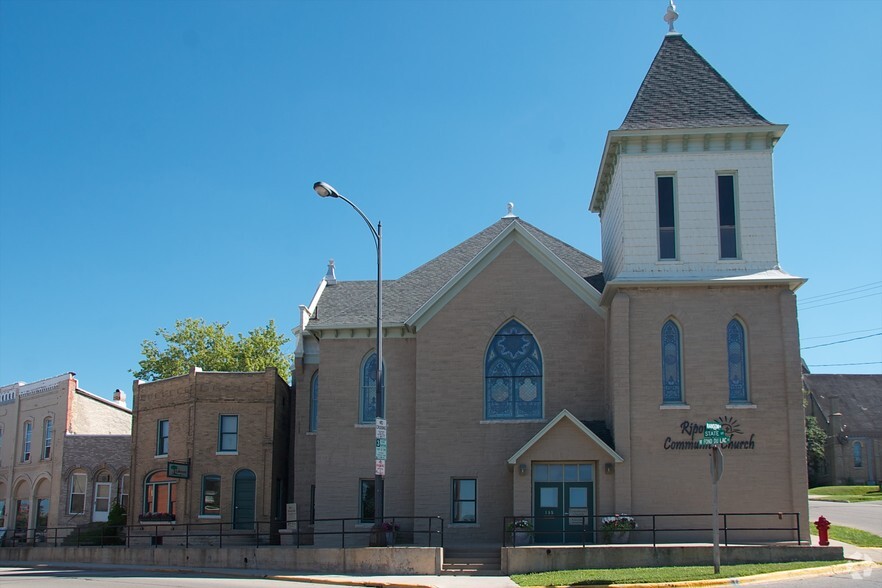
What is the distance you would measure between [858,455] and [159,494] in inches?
2309

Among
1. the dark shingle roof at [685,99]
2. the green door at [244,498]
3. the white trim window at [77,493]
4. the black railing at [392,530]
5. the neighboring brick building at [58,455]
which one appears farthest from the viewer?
the white trim window at [77,493]

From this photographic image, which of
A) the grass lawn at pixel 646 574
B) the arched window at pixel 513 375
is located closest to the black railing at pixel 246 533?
the arched window at pixel 513 375

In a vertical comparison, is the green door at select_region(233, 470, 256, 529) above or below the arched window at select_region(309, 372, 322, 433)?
below

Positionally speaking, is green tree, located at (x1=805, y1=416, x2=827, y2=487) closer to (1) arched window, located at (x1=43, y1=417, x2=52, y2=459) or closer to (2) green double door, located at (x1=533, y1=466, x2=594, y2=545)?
(2) green double door, located at (x1=533, y1=466, x2=594, y2=545)

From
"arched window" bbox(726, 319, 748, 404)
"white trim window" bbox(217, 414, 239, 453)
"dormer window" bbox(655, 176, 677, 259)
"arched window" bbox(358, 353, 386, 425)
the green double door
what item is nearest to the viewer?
"arched window" bbox(726, 319, 748, 404)

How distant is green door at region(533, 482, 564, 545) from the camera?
27.5m

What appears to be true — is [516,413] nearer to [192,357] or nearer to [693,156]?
[693,156]

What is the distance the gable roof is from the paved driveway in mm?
9961

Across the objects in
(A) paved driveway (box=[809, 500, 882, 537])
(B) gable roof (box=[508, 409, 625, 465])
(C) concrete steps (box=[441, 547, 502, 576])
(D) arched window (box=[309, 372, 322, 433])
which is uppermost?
(D) arched window (box=[309, 372, 322, 433])

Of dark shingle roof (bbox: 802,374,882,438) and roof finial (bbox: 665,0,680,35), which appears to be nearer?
roof finial (bbox: 665,0,680,35)

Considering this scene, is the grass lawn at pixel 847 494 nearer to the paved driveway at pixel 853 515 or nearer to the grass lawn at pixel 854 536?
the paved driveway at pixel 853 515

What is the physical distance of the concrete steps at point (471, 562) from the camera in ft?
79.9

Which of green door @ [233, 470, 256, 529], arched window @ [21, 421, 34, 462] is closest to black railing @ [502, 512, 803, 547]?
Answer: green door @ [233, 470, 256, 529]

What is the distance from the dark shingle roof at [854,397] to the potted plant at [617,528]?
2292 inches
